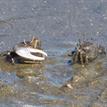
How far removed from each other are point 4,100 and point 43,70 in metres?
1.31

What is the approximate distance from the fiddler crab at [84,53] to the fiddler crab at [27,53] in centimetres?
53

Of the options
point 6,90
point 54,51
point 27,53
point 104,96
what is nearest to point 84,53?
point 54,51

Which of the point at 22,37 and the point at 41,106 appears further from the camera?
the point at 22,37

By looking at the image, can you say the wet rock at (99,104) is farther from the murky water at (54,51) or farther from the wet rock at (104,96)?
the wet rock at (104,96)

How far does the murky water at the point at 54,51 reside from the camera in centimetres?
726

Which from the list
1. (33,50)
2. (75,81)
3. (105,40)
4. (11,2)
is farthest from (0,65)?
(11,2)

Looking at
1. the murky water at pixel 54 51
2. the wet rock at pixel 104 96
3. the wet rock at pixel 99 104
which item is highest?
the wet rock at pixel 99 104

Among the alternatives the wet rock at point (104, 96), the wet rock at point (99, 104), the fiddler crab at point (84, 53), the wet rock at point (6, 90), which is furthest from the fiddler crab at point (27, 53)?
the wet rock at point (99, 104)

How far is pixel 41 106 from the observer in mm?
6934

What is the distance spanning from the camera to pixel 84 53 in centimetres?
845

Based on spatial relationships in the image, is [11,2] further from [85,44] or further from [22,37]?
[85,44]

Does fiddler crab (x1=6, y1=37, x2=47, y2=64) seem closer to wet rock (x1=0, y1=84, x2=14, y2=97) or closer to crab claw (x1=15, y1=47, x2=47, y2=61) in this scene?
crab claw (x1=15, y1=47, x2=47, y2=61)

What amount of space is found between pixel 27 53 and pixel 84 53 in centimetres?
94

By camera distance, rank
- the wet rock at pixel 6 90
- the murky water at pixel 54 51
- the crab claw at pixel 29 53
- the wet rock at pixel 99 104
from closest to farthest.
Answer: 1. the wet rock at pixel 99 104
2. the murky water at pixel 54 51
3. the wet rock at pixel 6 90
4. the crab claw at pixel 29 53
